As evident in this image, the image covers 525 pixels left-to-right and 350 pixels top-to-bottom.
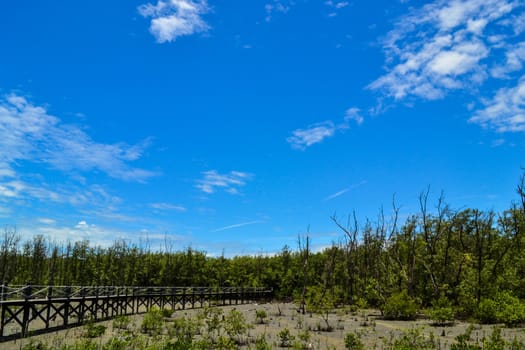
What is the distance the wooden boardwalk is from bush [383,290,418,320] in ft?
47.1

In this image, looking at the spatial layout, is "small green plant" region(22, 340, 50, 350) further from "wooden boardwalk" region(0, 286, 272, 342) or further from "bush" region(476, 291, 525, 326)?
"bush" region(476, 291, 525, 326)

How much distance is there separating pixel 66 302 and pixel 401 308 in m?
17.5

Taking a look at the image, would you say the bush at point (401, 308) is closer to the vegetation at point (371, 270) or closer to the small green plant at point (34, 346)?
the vegetation at point (371, 270)

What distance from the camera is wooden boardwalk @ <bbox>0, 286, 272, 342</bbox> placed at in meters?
16.9

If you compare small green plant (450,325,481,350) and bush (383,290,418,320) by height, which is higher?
small green plant (450,325,481,350)

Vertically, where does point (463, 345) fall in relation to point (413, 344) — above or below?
above

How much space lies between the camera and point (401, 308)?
2455 centimetres

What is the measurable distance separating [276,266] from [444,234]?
2246 centimetres

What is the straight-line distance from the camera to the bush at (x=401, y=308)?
24.5 m

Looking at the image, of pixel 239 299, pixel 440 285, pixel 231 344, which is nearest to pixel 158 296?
pixel 239 299

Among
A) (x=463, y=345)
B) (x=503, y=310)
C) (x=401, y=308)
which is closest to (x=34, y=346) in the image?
(x=463, y=345)

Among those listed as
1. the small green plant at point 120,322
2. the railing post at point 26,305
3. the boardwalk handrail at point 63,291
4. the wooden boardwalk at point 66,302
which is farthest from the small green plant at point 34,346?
the small green plant at point 120,322

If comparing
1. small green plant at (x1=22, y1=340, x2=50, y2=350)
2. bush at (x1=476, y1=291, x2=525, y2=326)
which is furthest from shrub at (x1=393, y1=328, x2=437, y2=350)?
small green plant at (x1=22, y1=340, x2=50, y2=350)

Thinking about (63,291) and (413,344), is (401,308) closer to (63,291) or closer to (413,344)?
(413,344)
